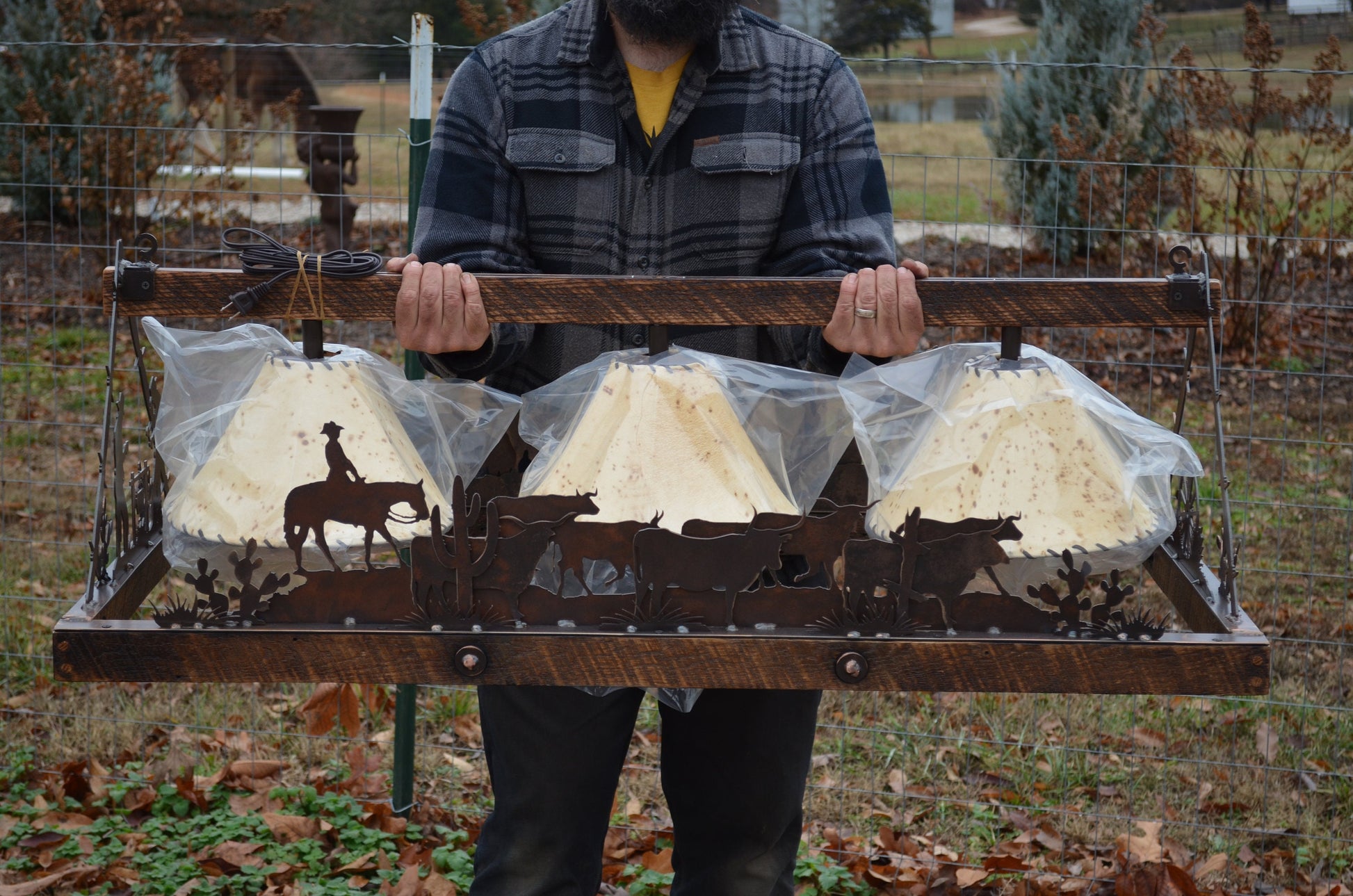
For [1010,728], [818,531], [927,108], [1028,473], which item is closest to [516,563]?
[818,531]

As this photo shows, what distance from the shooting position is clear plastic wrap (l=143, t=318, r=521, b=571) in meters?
1.35

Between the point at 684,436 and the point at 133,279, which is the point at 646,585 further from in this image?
the point at 133,279

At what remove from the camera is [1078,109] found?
25.8 ft

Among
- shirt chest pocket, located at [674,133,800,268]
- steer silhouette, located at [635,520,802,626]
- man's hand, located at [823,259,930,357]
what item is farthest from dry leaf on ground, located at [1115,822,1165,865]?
steer silhouette, located at [635,520,802,626]

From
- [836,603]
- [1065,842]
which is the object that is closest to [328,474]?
[836,603]

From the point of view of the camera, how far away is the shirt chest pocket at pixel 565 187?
71.7 inches

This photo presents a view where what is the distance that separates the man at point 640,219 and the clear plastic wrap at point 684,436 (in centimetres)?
25

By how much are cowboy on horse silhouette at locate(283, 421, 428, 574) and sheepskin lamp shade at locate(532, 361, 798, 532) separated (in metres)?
0.19

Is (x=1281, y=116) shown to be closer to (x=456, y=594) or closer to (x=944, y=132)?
(x=456, y=594)

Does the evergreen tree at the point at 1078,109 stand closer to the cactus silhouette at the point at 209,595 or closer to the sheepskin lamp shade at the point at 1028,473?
the sheepskin lamp shade at the point at 1028,473

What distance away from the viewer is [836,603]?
4.09 feet

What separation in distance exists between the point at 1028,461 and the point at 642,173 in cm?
81

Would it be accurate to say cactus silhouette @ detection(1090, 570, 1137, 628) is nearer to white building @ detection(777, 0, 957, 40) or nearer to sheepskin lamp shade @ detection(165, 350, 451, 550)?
sheepskin lamp shade @ detection(165, 350, 451, 550)

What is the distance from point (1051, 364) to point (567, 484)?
58cm
